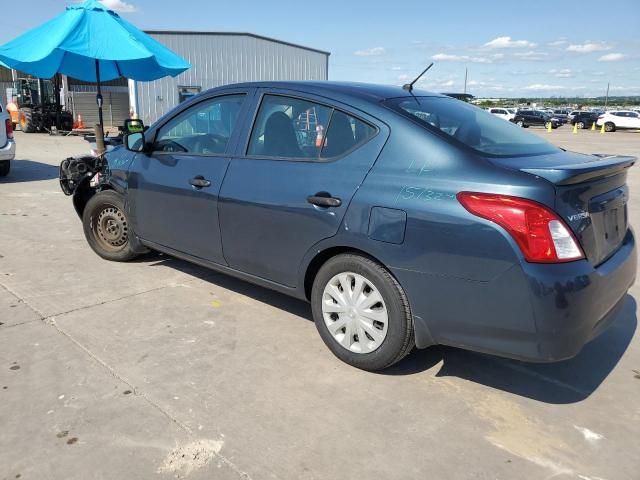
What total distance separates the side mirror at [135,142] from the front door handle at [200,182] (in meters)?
0.77

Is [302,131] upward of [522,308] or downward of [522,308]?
upward

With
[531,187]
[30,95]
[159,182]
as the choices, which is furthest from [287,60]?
[531,187]

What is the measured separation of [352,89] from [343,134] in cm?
37

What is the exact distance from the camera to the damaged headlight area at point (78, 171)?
5.14 m

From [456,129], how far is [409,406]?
1.58 m

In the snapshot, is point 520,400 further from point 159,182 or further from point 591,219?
point 159,182

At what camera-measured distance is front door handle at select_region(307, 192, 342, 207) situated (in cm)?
306

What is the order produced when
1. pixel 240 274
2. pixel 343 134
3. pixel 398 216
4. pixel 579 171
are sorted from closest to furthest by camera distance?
pixel 579 171 < pixel 398 216 < pixel 343 134 < pixel 240 274

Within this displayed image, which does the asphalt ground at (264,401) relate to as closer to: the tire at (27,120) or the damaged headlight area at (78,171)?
the damaged headlight area at (78,171)

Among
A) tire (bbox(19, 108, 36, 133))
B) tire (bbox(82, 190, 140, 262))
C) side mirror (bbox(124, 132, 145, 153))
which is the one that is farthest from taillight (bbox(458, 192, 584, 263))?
tire (bbox(19, 108, 36, 133))

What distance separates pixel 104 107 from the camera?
2788cm

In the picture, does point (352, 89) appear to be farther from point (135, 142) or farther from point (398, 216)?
point (135, 142)

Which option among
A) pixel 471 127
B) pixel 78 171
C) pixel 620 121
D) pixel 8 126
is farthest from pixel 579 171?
pixel 620 121

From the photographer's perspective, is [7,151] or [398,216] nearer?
[398,216]
